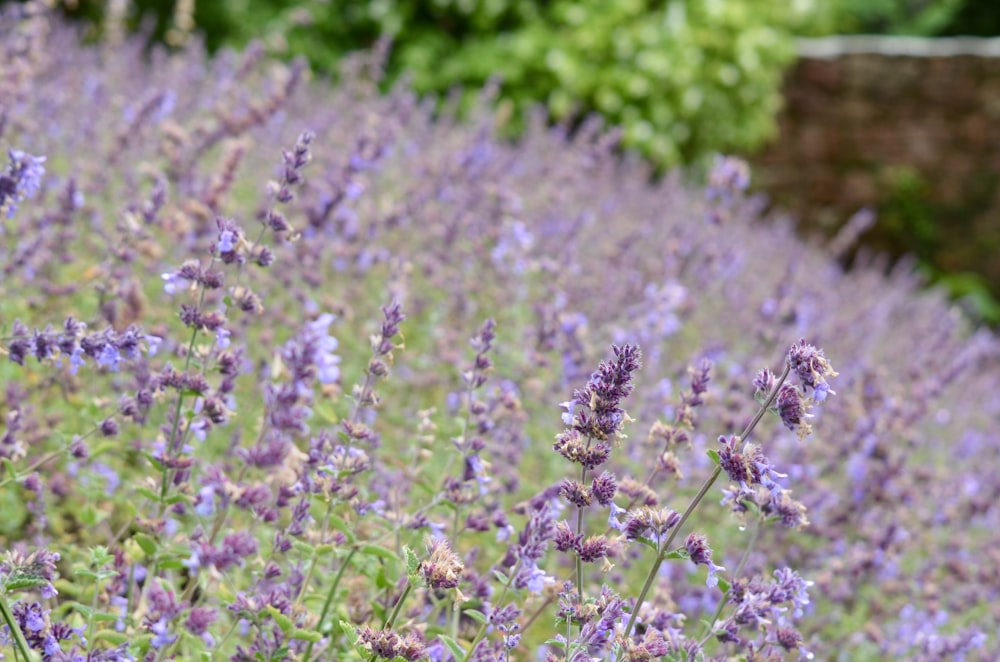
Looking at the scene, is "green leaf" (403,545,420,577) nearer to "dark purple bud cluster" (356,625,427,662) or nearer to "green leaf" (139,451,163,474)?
"dark purple bud cluster" (356,625,427,662)

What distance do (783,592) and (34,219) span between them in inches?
109

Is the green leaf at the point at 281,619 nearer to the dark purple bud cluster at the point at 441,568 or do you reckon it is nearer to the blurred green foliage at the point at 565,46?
the dark purple bud cluster at the point at 441,568

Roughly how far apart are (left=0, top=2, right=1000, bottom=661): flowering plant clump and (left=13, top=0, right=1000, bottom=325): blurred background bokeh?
253 cm

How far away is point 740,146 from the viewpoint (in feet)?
36.2

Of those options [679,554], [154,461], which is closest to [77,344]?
[154,461]

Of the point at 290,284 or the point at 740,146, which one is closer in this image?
the point at 290,284

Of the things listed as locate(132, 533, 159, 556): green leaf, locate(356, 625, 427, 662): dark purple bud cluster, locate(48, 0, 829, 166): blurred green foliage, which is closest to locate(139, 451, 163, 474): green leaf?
locate(132, 533, 159, 556): green leaf

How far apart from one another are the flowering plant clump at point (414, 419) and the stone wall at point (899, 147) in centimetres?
627

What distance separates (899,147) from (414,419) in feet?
34.3

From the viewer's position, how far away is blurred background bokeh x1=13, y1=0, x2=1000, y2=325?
9.69 metres

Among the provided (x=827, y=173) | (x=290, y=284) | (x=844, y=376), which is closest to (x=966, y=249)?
(x=827, y=173)

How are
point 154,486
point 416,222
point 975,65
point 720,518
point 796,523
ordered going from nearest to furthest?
point 796,523, point 154,486, point 720,518, point 416,222, point 975,65

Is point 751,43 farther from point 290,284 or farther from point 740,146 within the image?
point 290,284

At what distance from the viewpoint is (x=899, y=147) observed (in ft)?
40.7
